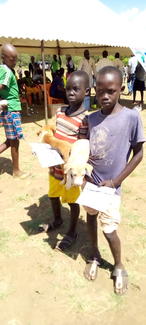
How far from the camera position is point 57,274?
Result: 2645mm

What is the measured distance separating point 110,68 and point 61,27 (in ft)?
22.5

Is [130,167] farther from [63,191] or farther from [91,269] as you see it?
[91,269]

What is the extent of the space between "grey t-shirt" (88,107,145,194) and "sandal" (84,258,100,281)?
0.86 metres

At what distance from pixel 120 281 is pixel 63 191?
2.90 feet

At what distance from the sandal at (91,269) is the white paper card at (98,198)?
0.76 meters

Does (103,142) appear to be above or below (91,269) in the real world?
above

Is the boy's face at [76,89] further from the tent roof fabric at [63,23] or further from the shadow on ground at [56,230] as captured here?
the tent roof fabric at [63,23]

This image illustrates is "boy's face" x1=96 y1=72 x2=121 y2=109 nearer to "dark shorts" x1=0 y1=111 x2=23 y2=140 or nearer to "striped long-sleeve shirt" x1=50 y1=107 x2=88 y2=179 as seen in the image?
"striped long-sleeve shirt" x1=50 y1=107 x2=88 y2=179

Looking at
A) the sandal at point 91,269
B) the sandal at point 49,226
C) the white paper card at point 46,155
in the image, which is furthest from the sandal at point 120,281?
the white paper card at point 46,155

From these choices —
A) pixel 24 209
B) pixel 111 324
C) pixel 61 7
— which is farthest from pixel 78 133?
pixel 61 7

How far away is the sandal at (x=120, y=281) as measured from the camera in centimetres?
242

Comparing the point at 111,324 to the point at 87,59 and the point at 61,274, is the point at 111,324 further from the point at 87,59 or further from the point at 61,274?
the point at 87,59

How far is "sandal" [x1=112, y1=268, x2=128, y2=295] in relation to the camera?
242 centimetres

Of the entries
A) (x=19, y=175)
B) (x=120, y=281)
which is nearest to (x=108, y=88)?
(x=120, y=281)
